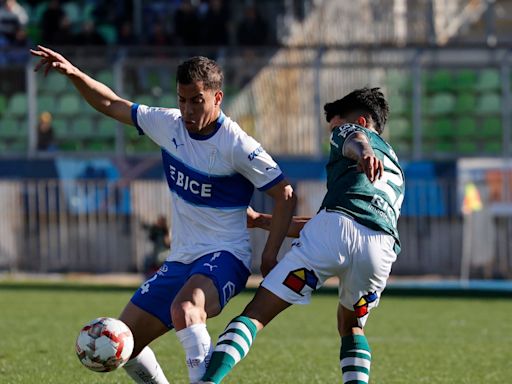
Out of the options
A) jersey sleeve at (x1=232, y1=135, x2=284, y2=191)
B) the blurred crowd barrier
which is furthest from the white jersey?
the blurred crowd barrier

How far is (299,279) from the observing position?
6.52 metres

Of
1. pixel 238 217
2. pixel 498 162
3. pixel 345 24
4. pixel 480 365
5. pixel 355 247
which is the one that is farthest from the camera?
pixel 345 24

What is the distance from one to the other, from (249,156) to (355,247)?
0.86 meters

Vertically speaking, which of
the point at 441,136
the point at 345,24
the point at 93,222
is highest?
the point at 345,24

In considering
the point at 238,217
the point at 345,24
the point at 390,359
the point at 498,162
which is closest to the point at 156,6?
the point at 345,24

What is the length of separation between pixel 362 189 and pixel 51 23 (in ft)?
63.0

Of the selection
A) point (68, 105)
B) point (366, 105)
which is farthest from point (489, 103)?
point (366, 105)

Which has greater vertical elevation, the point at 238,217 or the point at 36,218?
the point at 238,217

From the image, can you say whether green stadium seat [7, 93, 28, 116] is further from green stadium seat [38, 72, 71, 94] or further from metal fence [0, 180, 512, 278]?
metal fence [0, 180, 512, 278]

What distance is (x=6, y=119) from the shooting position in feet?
73.9

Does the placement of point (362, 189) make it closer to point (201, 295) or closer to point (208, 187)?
point (208, 187)

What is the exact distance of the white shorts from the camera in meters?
6.50

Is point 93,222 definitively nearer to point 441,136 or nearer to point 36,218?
point 36,218

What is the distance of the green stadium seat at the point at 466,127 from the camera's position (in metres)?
22.5
